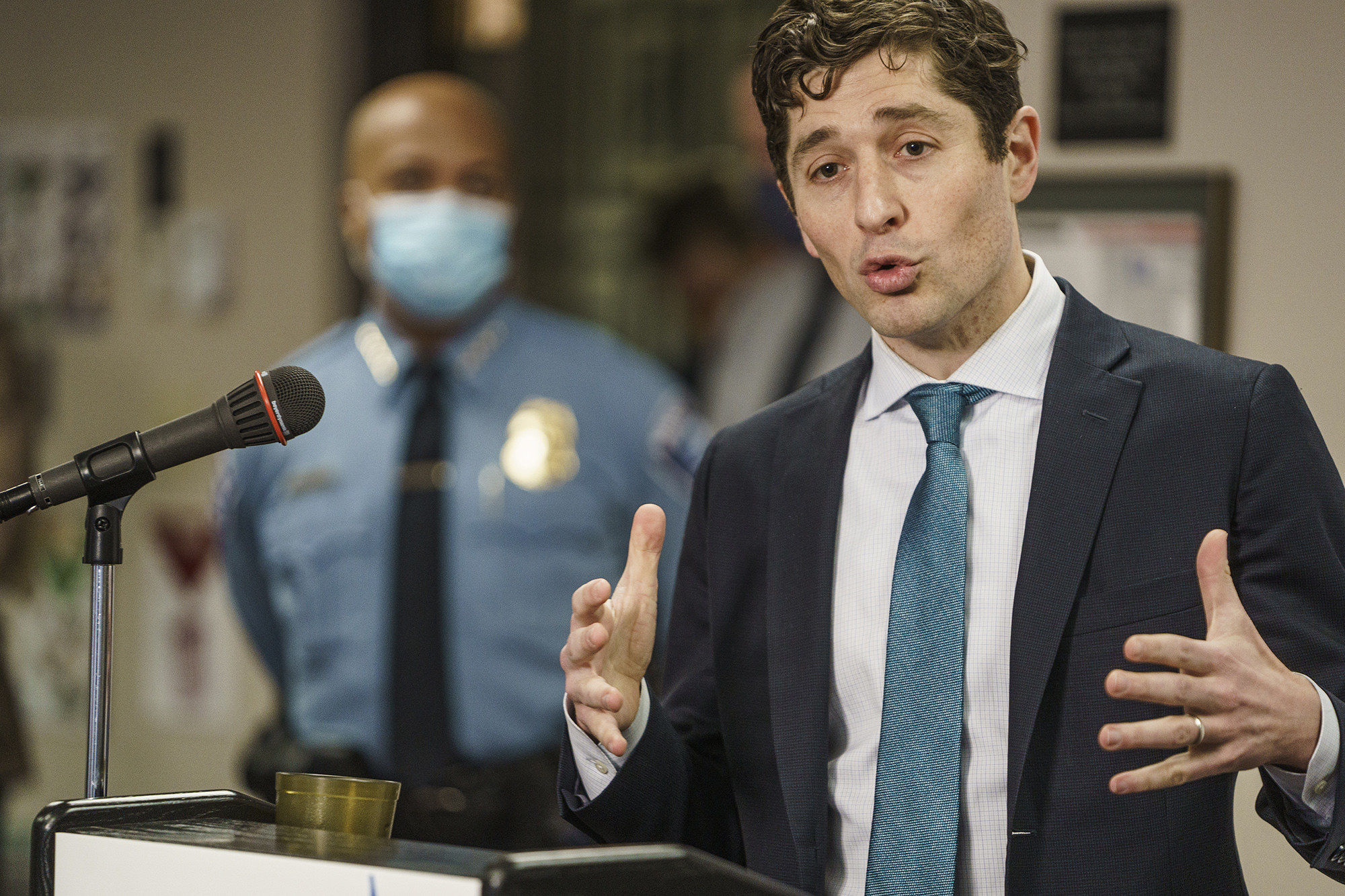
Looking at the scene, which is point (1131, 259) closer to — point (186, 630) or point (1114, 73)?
point (1114, 73)

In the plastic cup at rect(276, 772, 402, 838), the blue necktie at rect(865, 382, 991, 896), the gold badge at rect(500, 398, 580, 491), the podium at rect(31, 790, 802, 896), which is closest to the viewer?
the podium at rect(31, 790, 802, 896)

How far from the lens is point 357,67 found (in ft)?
11.5

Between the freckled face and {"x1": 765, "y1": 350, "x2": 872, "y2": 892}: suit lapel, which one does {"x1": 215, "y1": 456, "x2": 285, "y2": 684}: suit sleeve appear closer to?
{"x1": 765, "y1": 350, "x2": 872, "y2": 892}: suit lapel

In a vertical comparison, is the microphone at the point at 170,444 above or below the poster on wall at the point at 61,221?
below

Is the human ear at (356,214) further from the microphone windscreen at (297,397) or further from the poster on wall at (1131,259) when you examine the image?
the microphone windscreen at (297,397)

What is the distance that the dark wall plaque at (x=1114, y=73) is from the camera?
1.97m

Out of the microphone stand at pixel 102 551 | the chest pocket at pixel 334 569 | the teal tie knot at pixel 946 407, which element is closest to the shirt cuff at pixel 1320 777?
the teal tie knot at pixel 946 407

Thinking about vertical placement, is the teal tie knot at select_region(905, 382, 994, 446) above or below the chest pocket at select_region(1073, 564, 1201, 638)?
above

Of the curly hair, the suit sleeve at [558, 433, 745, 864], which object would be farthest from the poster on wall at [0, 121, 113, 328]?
the curly hair

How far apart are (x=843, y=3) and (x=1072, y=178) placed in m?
0.90

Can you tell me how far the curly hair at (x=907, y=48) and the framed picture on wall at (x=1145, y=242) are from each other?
0.75 meters

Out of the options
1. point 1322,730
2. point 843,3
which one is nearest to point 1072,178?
point 843,3

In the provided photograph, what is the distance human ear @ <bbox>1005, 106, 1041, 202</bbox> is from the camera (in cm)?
128

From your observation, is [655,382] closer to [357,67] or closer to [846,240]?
[357,67]
